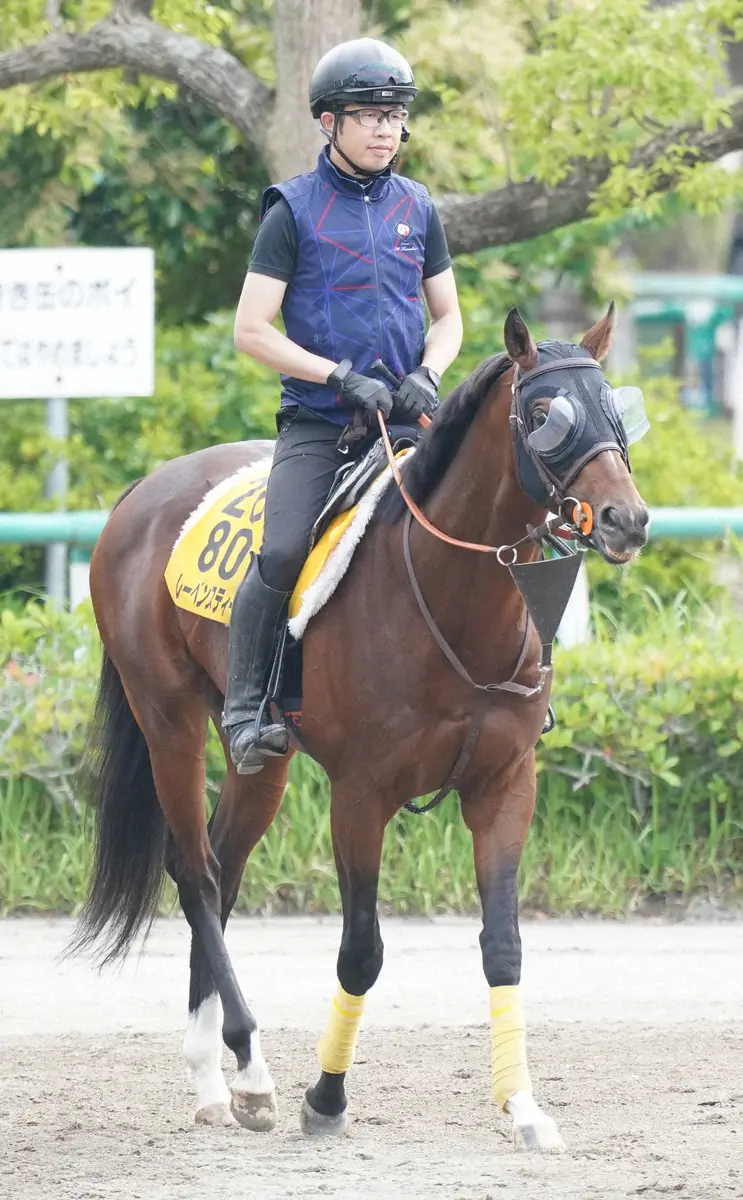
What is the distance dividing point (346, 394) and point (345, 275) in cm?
34

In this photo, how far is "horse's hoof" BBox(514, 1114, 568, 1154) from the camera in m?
4.37

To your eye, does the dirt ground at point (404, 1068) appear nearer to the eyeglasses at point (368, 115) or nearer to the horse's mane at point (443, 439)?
the horse's mane at point (443, 439)

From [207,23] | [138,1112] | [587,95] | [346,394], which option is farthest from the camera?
[207,23]

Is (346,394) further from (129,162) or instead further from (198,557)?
(129,162)

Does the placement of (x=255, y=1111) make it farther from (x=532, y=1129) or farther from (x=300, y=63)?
(x=300, y=63)

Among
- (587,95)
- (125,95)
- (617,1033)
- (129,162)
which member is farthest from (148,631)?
(129,162)

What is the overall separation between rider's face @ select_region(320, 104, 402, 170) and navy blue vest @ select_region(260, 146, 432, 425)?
79mm

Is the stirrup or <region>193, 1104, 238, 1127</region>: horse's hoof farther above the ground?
the stirrup

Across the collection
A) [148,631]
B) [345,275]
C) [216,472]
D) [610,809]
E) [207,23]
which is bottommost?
[610,809]

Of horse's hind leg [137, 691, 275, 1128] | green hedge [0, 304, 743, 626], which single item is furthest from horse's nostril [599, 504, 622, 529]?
green hedge [0, 304, 743, 626]

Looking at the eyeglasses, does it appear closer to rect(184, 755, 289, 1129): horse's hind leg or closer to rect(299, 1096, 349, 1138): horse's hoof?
rect(184, 755, 289, 1129): horse's hind leg

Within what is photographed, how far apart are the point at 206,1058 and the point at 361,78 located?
2635 millimetres

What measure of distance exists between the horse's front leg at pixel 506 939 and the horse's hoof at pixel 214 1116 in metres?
0.90

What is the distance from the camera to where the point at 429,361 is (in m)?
4.86
